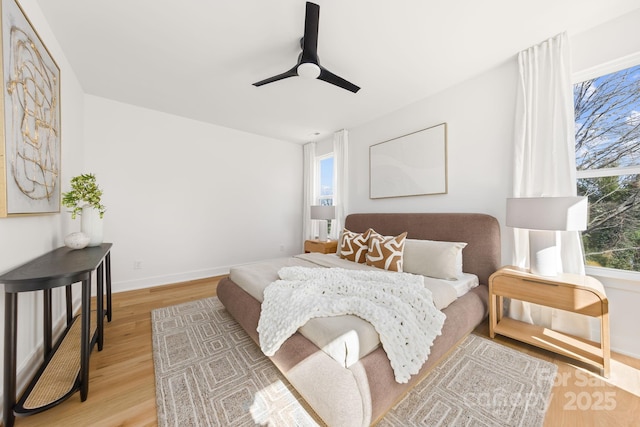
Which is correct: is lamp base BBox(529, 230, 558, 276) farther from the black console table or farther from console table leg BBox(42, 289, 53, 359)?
console table leg BBox(42, 289, 53, 359)

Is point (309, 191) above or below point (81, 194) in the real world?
above

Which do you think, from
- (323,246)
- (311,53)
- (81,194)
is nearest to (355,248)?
(323,246)

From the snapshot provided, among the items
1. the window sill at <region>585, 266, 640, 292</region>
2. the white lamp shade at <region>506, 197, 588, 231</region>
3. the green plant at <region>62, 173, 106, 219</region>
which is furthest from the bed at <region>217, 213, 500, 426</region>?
the green plant at <region>62, 173, 106, 219</region>

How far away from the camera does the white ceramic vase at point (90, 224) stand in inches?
77.8

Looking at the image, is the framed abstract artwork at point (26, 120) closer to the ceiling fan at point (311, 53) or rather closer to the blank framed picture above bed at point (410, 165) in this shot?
the ceiling fan at point (311, 53)

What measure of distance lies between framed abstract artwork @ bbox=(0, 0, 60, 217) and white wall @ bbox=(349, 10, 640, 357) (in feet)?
11.3

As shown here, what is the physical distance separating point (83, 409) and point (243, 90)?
300cm

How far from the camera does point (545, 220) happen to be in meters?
1.66

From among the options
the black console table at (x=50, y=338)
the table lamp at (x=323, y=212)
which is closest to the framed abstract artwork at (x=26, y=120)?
the black console table at (x=50, y=338)

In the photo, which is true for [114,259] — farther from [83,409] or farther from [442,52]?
[442,52]

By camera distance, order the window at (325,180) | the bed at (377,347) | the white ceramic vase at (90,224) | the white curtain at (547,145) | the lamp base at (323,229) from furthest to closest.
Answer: the window at (325,180) → the lamp base at (323,229) → the white ceramic vase at (90,224) → the white curtain at (547,145) → the bed at (377,347)

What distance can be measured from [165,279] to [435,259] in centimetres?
365

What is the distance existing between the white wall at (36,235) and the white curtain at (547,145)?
3.65 m

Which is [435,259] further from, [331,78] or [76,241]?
[76,241]
